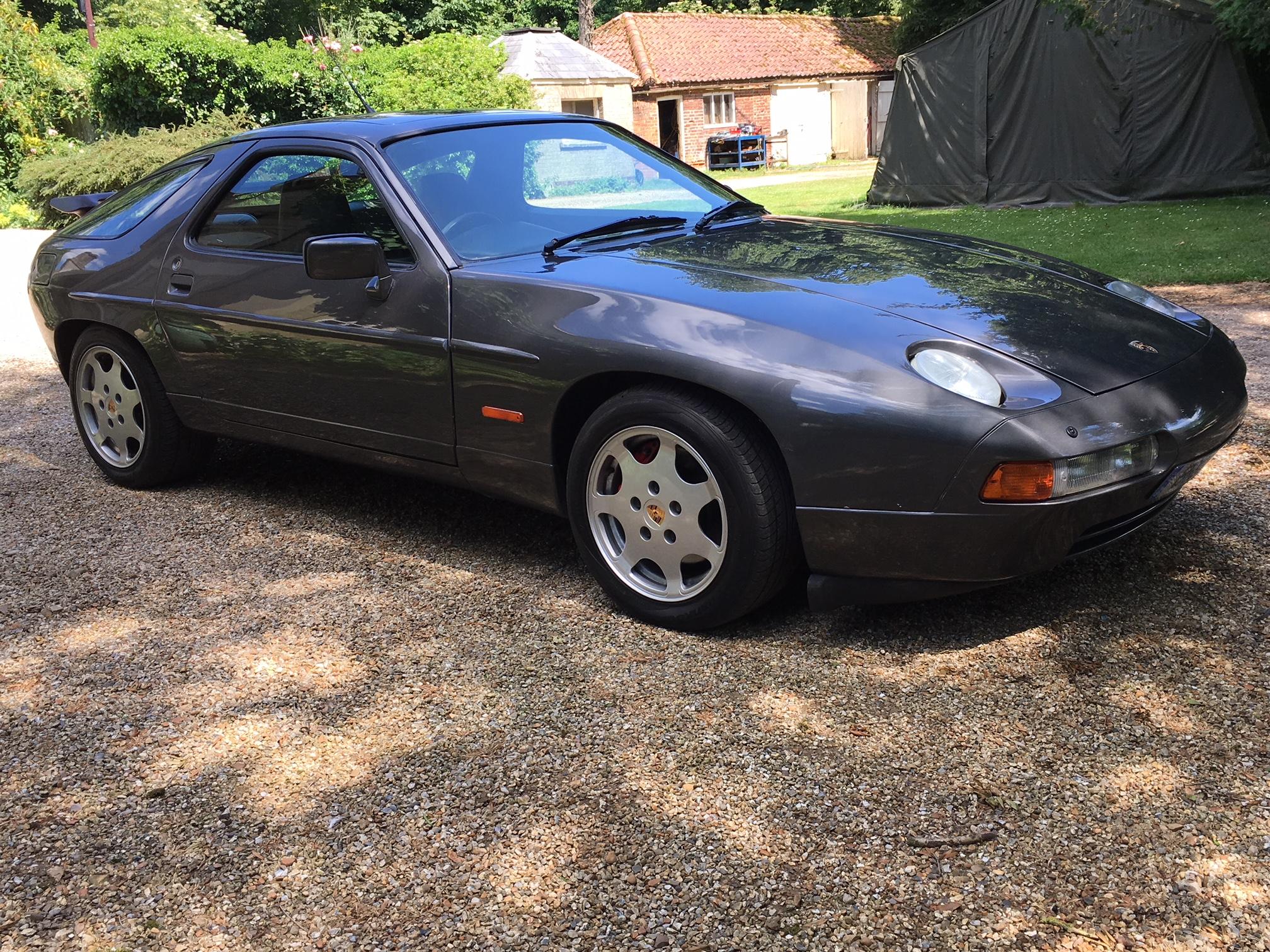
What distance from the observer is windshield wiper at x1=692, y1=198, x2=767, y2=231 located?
4133mm

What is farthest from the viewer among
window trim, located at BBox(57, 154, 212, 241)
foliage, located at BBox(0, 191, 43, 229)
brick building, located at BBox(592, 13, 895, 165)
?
brick building, located at BBox(592, 13, 895, 165)

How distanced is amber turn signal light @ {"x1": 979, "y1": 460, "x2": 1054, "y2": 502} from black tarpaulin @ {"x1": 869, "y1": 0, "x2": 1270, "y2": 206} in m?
13.1

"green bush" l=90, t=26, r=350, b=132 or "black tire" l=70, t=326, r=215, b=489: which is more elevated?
"green bush" l=90, t=26, r=350, b=132

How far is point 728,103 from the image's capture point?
35906 millimetres

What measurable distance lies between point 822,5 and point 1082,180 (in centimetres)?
3286

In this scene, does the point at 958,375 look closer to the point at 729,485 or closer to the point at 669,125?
the point at 729,485

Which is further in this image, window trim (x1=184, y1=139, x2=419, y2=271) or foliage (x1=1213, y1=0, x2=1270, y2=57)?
foliage (x1=1213, y1=0, x2=1270, y2=57)

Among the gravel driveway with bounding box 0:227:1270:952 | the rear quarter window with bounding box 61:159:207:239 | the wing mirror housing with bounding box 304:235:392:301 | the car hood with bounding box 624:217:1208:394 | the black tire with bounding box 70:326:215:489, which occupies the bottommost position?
the gravel driveway with bounding box 0:227:1270:952

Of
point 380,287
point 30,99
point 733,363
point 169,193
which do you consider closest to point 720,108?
point 30,99

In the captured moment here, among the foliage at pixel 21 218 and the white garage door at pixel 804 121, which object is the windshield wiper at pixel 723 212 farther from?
the white garage door at pixel 804 121

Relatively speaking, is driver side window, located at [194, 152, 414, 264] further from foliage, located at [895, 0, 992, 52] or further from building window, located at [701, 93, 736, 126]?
building window, located at [701, 93, 736, 126]

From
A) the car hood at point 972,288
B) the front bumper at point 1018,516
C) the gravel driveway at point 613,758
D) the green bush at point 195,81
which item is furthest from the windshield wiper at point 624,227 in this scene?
the green bush at point 195,81

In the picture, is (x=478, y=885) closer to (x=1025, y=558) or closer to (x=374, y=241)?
(x=1025, y=558)

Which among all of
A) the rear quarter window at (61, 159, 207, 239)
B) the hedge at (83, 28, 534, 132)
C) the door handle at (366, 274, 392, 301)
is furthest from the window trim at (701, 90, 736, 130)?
the door handle at (366, 274, 392, 301)
